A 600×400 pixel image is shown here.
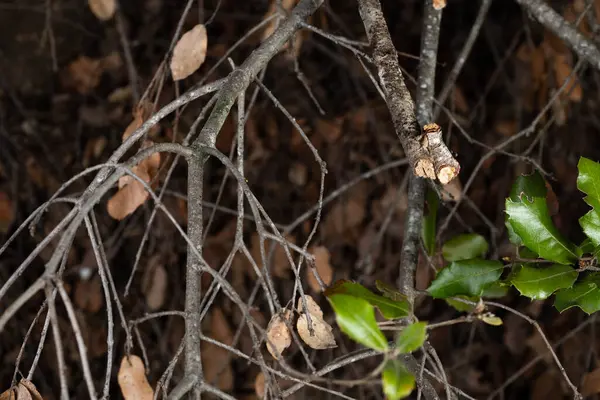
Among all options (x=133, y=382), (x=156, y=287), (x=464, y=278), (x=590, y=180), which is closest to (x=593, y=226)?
(x=590, y=180)

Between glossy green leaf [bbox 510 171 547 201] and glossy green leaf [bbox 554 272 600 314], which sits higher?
glossy green leaf [bbox 510 171 547 201]

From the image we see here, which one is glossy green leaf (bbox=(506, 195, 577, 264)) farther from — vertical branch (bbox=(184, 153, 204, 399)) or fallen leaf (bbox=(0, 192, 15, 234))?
fallen leaf (bbox=(0, 192, 15, 234))

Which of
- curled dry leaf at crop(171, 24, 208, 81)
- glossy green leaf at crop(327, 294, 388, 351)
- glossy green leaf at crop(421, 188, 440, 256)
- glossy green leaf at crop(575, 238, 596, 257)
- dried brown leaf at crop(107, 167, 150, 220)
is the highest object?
curled dry leaf at crop(171, 24, 208, 81)

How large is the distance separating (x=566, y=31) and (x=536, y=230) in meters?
0.31

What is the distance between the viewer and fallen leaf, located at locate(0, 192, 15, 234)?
1.51 meters

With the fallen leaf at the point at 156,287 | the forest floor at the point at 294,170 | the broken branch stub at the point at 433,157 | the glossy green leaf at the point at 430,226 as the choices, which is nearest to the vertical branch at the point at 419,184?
the glossy green leaf at the point at 430,226

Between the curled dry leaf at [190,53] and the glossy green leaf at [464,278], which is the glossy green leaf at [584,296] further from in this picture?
the curled dry leaf at [190,53]

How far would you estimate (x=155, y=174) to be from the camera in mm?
921

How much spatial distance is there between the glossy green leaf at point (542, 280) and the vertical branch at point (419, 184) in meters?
0.14

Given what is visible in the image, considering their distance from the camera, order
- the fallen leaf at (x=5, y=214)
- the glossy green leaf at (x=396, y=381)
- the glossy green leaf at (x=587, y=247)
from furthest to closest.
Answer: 1. the fallen leaf at (x=5, y=214)
2. the glossy green leaf at (x=587, y=247)
3. the glossy green leaf at (x=396, y=381)

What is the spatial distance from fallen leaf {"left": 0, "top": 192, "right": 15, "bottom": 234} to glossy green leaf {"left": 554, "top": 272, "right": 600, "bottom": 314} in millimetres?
1194

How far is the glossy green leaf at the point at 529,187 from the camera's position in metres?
0.85

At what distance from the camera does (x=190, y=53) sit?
921 mm

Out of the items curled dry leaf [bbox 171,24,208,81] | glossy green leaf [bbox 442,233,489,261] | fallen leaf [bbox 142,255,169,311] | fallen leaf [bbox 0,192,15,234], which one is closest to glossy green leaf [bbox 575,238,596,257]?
glossy green leaf [bbox 442,233,489,261]
